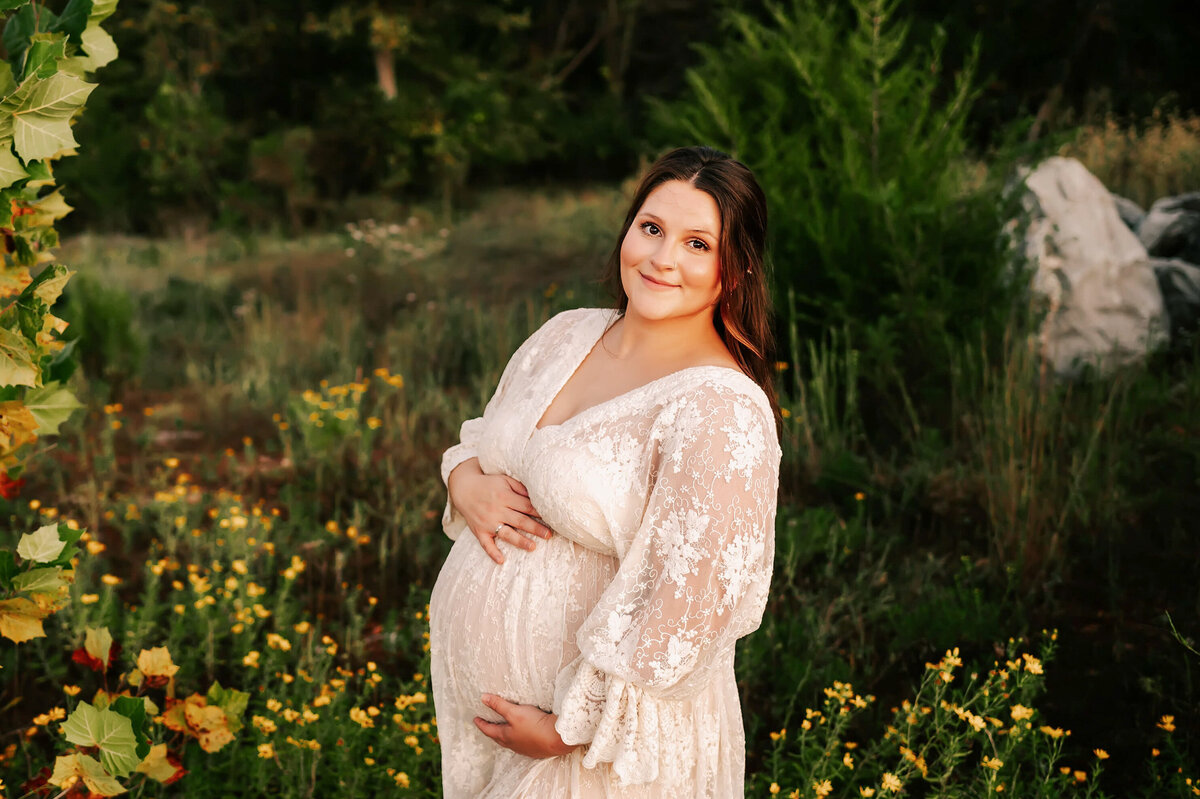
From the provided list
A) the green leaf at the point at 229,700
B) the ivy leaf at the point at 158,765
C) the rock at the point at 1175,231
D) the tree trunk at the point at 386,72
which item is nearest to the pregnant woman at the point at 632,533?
the green leaf at the point at 229,700

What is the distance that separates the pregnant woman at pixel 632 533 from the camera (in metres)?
1.83

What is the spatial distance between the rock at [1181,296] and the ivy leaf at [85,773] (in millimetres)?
5985

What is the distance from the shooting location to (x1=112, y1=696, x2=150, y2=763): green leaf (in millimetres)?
1890

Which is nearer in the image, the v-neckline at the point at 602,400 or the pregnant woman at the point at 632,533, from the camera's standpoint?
the pregnant woman at the point at 632,533

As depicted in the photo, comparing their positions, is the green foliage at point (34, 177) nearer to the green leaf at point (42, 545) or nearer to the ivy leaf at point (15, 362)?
the ivy leaf at point (15, 362)

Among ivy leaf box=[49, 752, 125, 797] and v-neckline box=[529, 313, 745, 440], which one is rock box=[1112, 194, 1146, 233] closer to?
v-neckline box=[529, 313, 745, 440]

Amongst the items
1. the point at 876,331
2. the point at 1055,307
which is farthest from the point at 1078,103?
the point at 876,331

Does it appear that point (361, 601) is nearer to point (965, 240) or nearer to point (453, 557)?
point (453, 557)

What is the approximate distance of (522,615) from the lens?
2.12 metres

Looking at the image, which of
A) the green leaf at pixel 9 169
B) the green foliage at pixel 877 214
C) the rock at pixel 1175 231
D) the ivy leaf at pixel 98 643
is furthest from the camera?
the rock at pixel 1175 231

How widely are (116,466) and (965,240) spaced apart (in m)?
4.84

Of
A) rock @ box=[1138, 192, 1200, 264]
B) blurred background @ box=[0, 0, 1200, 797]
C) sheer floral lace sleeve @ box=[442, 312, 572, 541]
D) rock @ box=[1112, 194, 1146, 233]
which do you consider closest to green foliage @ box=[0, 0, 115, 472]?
sheer floral lace sleeve @ box=[442, 312, 572, 541]

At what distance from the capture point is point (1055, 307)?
564cm

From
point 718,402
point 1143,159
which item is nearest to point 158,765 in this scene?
point 718,402
